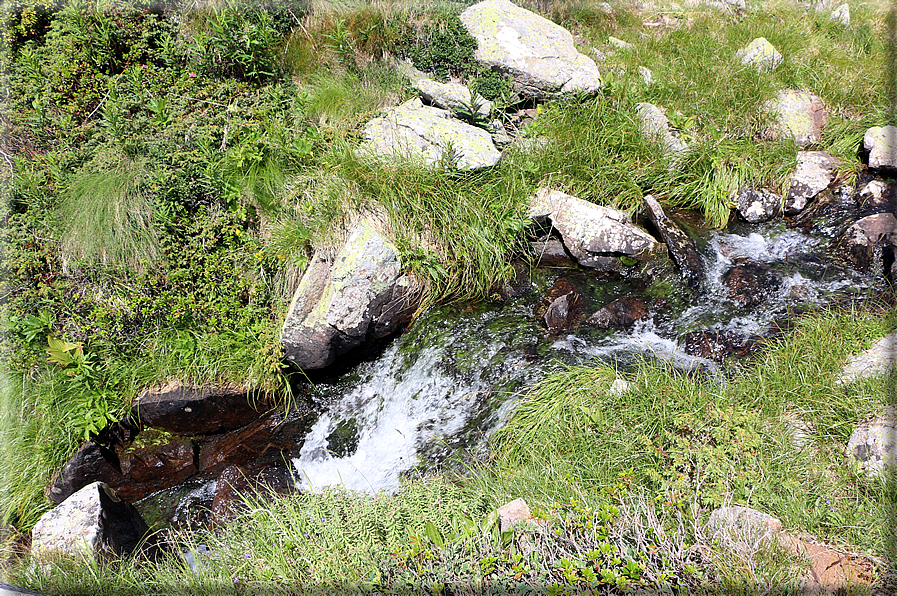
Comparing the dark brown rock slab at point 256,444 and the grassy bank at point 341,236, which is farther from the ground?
the grassy bank at point 341,236

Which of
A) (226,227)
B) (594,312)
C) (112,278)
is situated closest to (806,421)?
(594,312)

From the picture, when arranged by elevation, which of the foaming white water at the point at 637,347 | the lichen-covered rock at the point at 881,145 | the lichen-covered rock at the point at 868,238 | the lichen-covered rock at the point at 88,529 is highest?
the lichen-covered rock at the point at 881,145

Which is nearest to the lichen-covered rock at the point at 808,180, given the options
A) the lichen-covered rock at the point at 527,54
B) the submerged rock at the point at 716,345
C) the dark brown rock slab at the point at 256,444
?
the submerged rock at the point at 716,345

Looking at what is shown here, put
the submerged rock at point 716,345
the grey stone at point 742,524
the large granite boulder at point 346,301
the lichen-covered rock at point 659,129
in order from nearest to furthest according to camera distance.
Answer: the grey stone at point 742,524
the submerged rock at point 716,345
the large granite boulder at point 346,301
the lichen-covered rock at point 659,129

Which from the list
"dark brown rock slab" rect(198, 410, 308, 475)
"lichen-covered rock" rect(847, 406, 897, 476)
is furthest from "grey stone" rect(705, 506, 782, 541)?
"dark brown rock slab" rect(198, 410, 308, 475)

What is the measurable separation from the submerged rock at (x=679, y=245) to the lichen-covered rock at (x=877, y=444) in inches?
93.4

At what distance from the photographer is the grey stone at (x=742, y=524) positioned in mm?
2641

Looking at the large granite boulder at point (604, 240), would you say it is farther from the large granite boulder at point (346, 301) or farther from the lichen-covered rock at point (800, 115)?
the lichen-covered rock at point (800, 115)

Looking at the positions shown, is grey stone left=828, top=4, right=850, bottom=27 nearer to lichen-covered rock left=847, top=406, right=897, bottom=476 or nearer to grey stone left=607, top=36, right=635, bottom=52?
A: grey stone left=607, top=36, right=635, bottom=52

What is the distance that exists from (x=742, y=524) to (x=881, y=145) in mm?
6154

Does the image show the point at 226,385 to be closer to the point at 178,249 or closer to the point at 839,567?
the point at 178,249

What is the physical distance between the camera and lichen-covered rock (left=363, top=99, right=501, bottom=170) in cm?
595

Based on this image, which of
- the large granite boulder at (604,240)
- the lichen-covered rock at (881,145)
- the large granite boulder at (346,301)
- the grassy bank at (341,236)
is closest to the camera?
the grassy bank at (341,236)

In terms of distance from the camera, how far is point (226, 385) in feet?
17.4
